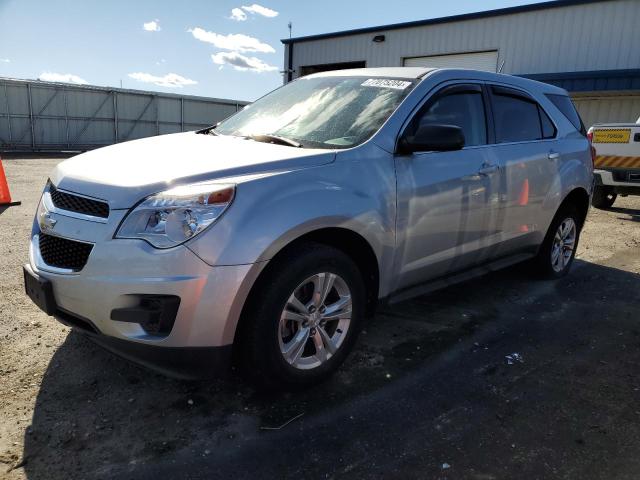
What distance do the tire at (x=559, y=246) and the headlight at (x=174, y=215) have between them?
367 centimetres

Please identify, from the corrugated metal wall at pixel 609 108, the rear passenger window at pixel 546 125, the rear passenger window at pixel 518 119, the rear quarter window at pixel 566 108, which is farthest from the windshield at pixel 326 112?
the corrugated metal wall at pixel 609 108

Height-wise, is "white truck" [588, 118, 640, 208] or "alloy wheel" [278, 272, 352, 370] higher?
"white truck" [588, 118, 640, 208]

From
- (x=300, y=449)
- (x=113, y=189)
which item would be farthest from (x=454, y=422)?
(x=113, y=189)

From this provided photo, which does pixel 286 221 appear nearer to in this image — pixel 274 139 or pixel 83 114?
pixel 274 139

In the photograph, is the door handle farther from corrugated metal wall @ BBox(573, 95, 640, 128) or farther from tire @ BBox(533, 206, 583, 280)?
corrugated metal wall @ BBox(573, 95, 640, 128)

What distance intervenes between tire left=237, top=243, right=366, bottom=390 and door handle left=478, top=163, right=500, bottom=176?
1.36 metres

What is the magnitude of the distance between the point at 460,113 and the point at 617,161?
687cm

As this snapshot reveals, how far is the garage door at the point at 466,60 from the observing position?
756 inches

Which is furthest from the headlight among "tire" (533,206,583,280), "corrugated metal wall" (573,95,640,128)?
"corrugated metal wall" (573,95,640,128)

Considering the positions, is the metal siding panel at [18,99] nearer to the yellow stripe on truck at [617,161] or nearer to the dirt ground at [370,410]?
the dirt ground at [370,410]

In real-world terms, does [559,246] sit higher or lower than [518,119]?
lower

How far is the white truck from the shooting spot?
29.4 feet

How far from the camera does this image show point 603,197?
1015 centimetres

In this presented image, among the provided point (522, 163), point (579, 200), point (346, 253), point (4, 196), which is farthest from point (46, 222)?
point (4, 196)
